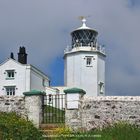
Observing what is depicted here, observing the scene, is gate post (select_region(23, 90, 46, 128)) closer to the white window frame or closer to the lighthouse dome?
the white window frame

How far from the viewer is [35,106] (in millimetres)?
19750

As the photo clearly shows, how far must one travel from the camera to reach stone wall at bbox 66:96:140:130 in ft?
63.0

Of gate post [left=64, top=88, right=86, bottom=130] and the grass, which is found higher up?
gate post [left=64, top=88, right=86, bottom=130]

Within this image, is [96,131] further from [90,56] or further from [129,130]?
[90,56]

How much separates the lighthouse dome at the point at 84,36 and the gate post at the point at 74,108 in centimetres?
3783

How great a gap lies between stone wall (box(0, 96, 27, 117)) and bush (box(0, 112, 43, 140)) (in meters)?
3.72

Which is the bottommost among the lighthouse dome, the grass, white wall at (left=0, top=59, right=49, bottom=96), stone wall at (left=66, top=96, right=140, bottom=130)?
the grass

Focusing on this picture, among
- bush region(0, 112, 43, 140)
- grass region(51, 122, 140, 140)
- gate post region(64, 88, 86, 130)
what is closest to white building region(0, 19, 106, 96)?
gate post region(64, 88, 86, 130)

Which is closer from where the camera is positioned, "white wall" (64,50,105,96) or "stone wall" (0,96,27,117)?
"stone wall" (0,96,27,117)

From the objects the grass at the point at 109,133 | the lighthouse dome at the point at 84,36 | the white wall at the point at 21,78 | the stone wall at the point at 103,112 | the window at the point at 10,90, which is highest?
the lighthouse dome at the point at 84,36

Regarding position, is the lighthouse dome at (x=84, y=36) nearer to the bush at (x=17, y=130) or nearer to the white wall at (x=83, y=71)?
the white wall at (x=83, y=71)

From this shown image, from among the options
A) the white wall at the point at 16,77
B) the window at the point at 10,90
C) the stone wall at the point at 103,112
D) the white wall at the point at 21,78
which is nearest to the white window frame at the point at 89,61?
the white wall at the point at 21,78

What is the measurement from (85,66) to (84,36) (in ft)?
14.1

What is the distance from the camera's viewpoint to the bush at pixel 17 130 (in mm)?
15383
